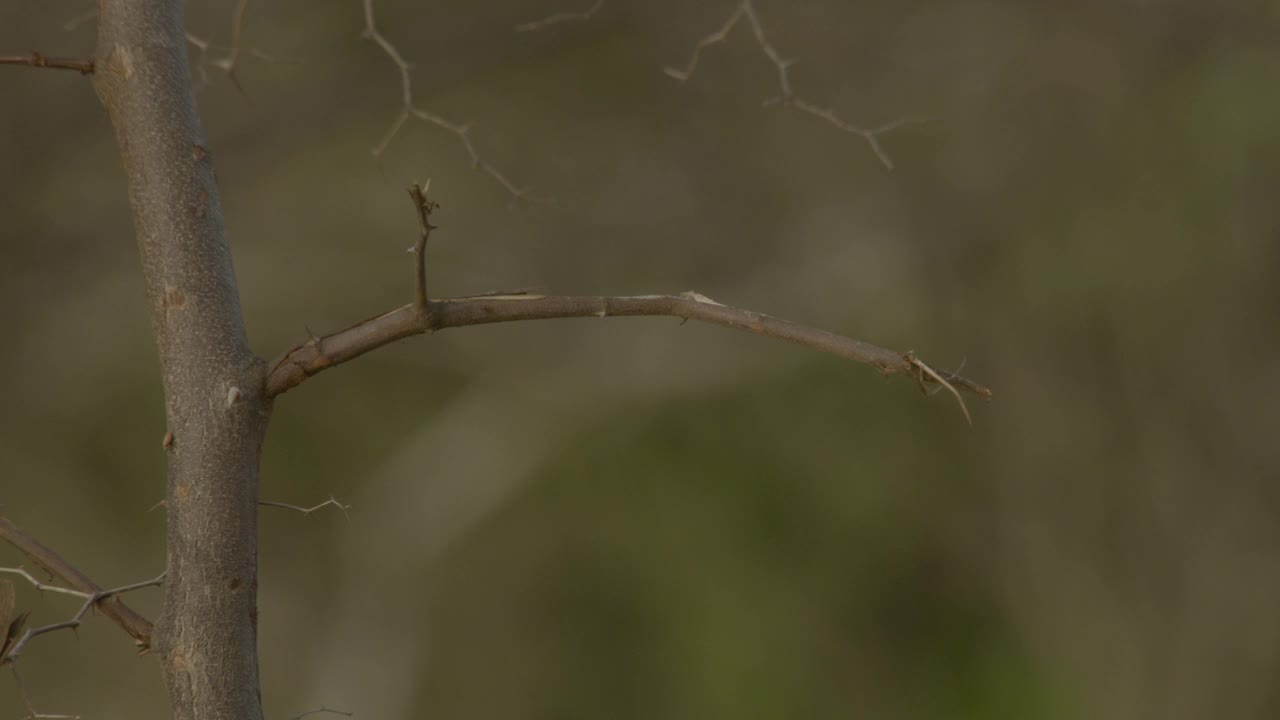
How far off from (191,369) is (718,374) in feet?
7.11

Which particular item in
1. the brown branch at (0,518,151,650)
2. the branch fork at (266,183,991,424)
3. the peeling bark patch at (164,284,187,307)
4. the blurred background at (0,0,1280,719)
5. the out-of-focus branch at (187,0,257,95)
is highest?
the out-of-focus branch at (187,0,257,95)

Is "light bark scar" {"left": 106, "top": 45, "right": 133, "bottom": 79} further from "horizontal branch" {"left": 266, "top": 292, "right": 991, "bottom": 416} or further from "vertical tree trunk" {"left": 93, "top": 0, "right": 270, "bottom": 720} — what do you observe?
"horizontal branch" {"left": 266, "top": 292, "right": 991, "bottom": 416}

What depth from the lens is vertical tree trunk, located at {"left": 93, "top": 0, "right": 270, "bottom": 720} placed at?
0.53 metres

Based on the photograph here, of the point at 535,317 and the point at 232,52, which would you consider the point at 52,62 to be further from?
the point at 535,317

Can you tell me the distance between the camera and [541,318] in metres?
0.52

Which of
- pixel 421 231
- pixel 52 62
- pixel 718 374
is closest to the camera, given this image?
pixel 421 231

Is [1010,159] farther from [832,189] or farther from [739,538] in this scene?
[739,538]

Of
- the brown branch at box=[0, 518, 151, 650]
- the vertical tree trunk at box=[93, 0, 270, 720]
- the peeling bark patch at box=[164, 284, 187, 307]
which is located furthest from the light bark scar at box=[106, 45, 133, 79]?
the brown branch at box=[0, 518, 151, 650]

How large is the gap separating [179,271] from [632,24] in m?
2.09

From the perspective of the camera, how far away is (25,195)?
2225mm

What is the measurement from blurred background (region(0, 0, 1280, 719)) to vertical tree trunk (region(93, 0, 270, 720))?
1815 mm

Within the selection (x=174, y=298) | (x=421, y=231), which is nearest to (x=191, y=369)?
(x=174, y=298)

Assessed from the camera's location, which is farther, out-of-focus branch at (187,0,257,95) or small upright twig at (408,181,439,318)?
out-of-focus branch at (187,0,257,95)

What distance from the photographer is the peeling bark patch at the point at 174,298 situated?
55cm
